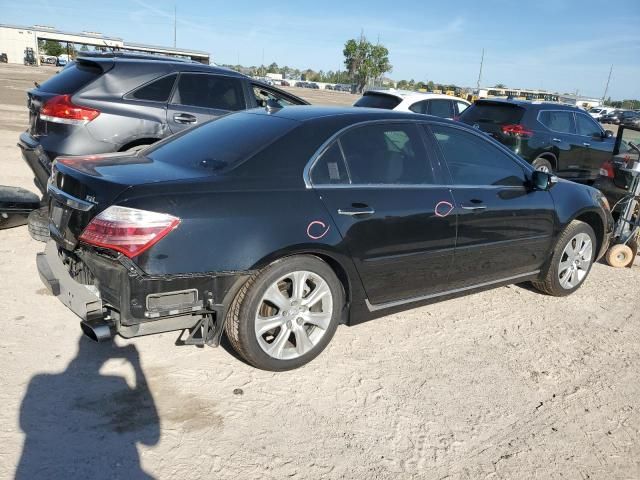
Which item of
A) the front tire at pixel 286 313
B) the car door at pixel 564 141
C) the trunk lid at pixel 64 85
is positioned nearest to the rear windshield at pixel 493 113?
the car door at pixel 564 141

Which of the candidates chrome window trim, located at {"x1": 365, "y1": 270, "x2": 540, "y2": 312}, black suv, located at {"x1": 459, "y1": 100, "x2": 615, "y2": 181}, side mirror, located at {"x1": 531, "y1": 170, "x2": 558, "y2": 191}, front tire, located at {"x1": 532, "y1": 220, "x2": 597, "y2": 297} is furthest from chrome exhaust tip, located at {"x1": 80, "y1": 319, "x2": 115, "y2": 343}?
black suv, located at {"x1": 459, "y1": 100, "x2": 615, "y2": 181}

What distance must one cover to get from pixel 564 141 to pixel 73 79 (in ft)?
27.1

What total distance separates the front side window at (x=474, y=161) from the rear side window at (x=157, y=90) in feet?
10.9

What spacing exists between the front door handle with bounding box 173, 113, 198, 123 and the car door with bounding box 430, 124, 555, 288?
3.15 metres

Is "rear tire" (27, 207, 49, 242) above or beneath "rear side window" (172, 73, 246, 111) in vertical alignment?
beneath

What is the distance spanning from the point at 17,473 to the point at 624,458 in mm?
2954

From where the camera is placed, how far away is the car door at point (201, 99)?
240 inches

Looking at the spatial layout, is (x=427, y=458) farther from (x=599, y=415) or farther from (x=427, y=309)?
(x=427, y=309)

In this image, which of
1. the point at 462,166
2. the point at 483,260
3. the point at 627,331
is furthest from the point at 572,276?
the point at 462,166

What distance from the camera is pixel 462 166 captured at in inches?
167

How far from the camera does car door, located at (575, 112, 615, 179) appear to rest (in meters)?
10.4

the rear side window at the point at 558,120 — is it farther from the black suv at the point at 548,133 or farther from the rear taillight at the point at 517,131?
the rear taillight at the point at 517,131

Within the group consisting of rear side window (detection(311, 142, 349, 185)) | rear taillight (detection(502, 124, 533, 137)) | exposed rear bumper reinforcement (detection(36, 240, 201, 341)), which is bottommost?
exposed rear bumper reinforcement (detection(36, 240, 201, 341))

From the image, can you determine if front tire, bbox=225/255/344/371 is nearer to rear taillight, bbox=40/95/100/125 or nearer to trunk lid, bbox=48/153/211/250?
trunk lid, bbox=48/153/211/250
